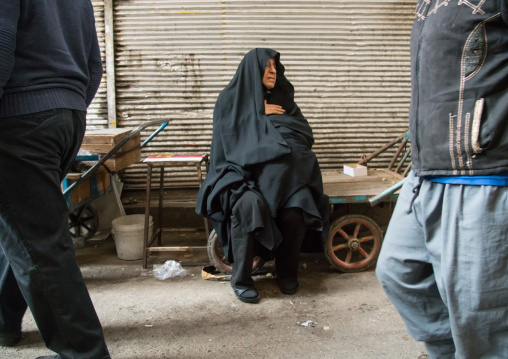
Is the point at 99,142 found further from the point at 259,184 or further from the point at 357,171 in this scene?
the point at 357,171

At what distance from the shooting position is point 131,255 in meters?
3.88

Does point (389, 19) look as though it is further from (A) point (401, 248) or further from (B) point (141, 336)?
(B) point (141, 336)

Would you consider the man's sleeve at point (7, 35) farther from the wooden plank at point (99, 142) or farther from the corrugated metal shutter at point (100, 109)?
the corrugated metal shutter at point (100, 109)

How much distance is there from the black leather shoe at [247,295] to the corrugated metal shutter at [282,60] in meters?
1.87

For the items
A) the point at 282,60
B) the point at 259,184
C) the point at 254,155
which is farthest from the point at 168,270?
the point at 282,60

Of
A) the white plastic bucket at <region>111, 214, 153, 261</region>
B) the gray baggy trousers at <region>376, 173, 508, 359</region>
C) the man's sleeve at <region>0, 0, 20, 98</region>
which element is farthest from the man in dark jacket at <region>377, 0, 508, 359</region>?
the white plastic bucket at <region>111, 214, 153, 261</region>

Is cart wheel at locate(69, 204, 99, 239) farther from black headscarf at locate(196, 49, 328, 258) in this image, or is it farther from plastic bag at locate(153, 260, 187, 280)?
black headscarf at locate(196, 49, 328, 258)

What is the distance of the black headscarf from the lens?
10.2ft

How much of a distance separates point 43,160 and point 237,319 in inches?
63.6

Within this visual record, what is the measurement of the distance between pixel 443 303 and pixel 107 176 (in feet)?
11.0

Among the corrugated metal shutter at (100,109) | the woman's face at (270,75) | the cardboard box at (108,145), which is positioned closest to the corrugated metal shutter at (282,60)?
the corrugated metal shutter at (100,109)

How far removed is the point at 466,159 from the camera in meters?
1.46

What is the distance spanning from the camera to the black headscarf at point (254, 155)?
3121mm

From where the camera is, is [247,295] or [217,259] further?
[217,259]
